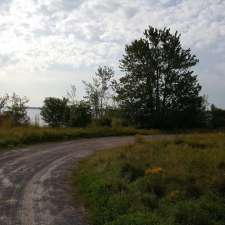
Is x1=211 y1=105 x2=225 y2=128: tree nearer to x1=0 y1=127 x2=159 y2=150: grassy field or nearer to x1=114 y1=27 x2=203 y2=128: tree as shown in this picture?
x1=114 y1=27 x2=203 y2=128: tree

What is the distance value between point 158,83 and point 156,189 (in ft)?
105

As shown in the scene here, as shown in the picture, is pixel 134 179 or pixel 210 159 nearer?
pixel 134 179

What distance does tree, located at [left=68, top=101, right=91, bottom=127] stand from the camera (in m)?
39.4

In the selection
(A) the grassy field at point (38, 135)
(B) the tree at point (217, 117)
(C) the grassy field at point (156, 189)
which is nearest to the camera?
(C) the grassy field at point (156, 189)

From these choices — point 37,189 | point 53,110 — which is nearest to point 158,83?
point 53,110

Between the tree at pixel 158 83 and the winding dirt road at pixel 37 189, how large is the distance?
23.1 meters

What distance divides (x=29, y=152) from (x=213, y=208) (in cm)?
1205

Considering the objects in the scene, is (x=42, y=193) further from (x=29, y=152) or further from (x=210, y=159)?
(x=29, y=152)

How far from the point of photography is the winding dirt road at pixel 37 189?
8.24 metres

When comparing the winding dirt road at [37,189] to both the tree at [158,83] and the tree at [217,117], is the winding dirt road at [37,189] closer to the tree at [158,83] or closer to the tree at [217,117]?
the tree at [158,83]

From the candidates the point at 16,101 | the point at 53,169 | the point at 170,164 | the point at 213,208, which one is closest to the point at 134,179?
the point at 170,164

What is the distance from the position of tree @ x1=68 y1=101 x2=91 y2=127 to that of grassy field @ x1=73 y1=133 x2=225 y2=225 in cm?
2481

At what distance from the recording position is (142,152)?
1591 cm

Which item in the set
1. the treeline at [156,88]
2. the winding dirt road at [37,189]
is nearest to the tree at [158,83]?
the treeline at [156,88]
